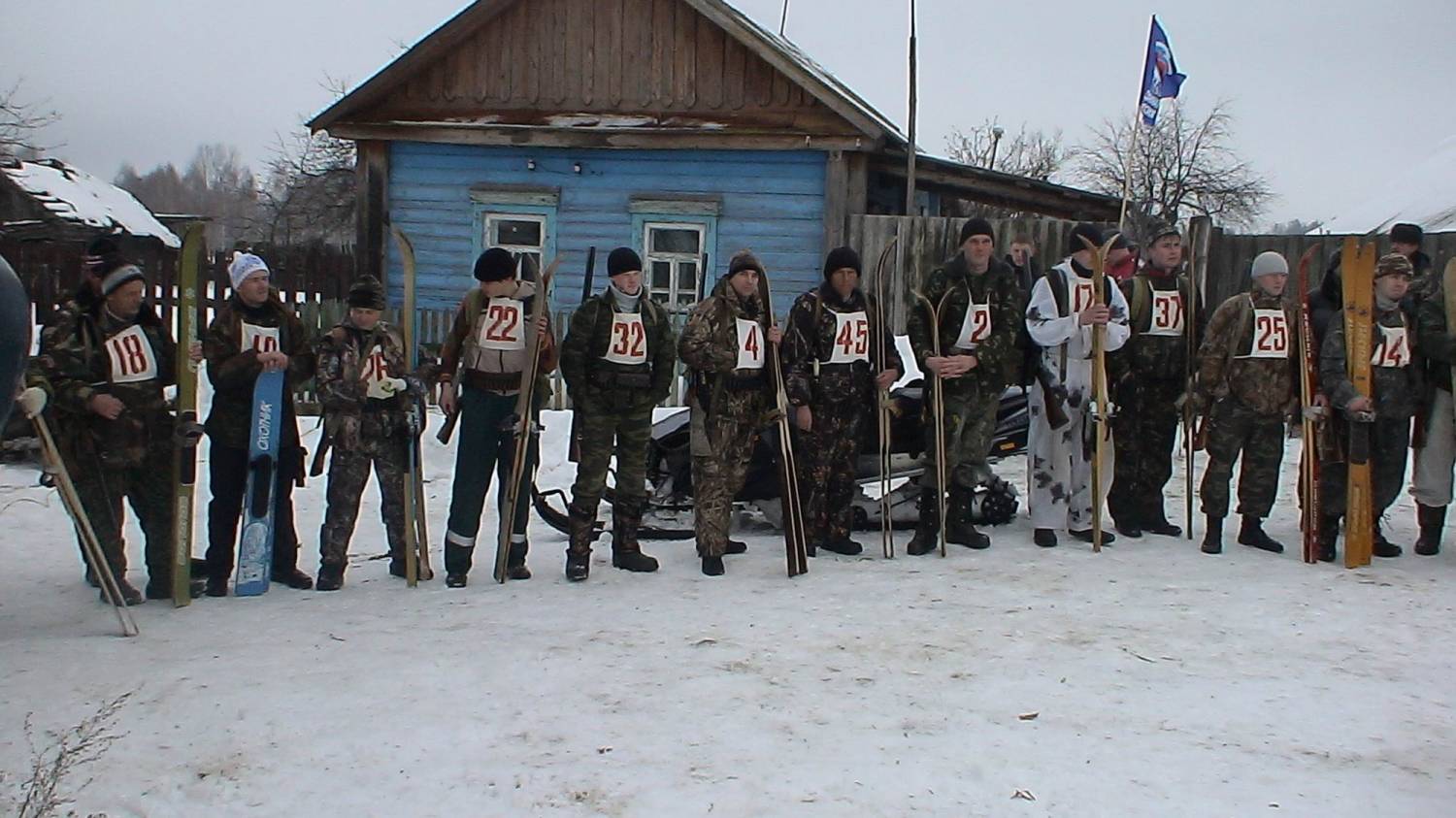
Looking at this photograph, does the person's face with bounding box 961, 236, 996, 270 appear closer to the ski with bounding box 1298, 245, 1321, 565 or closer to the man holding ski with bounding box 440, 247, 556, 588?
the ski with bounding box 1298, 245, 1321, 565

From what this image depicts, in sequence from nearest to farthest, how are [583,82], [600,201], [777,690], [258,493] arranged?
[777,690]
[258,493]
[583,82]
[600,201]

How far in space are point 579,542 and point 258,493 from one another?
65.4 inches

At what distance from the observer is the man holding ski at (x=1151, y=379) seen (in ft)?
23.8

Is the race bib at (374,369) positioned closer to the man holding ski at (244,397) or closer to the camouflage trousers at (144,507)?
the man holding ski at (244,397)

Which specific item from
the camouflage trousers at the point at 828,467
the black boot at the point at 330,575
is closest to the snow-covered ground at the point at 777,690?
the black boot at the point at 330,575

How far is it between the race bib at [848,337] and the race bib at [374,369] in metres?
2.47

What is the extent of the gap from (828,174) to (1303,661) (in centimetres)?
1041

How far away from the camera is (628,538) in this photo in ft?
21.9

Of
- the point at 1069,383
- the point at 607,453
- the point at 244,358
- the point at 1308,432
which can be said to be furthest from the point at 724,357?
the point at 1308,432

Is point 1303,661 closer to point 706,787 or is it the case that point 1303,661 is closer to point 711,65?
point 706,787

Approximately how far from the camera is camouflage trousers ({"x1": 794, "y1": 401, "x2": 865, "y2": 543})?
6.99 m

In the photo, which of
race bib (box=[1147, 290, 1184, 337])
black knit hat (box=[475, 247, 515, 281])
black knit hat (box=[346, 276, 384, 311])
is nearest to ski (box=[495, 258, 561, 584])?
black knit hat (box=[475, 247, 515, 281])

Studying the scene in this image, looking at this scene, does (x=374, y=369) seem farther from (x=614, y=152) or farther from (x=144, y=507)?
(x=614, y=152)

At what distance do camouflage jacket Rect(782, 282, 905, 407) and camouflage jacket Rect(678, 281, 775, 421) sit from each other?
23 cm
